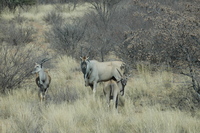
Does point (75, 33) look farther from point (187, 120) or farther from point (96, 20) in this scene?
point (187, 120)

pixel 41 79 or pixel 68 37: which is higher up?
pixel 68 37

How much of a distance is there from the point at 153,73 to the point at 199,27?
15.2 ft

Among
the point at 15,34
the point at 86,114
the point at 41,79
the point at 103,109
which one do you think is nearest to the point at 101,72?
the point at 41,79

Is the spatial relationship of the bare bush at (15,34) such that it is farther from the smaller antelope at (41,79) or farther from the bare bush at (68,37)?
the smaller antelope at (41,79)

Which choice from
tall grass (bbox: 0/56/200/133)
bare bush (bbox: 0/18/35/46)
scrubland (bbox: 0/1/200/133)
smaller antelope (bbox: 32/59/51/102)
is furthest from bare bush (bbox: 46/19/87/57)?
smaller antelope (bbox: 32/59/51/102)

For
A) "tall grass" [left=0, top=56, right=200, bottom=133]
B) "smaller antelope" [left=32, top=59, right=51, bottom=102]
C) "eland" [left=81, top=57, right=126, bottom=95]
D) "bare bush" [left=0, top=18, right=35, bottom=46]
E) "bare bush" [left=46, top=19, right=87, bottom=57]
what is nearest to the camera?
"tall grass" [left=0, top=56, right=200, bottom=133]

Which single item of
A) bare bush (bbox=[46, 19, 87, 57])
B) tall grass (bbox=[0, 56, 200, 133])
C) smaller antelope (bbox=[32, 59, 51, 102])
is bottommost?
tall grass (bbox=[0, 56, 200, 133])

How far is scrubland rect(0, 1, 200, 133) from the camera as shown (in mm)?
6426

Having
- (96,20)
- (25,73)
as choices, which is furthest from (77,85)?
(96,20)

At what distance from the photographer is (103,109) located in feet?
25.2

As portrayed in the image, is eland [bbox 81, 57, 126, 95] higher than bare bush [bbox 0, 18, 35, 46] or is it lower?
lower

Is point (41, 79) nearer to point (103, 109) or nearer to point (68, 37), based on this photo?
point (103, 109)

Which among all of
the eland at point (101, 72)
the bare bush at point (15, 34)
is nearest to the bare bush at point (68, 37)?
the bare bush at point (15, 34)

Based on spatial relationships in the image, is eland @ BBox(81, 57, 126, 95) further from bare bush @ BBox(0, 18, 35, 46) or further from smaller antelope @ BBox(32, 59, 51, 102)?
bare bush @ BBox(0, 18, 35, 46)
